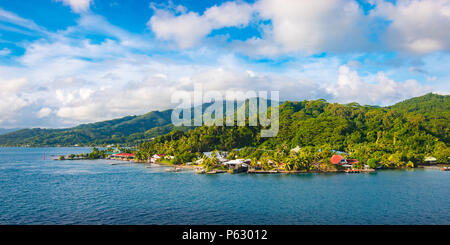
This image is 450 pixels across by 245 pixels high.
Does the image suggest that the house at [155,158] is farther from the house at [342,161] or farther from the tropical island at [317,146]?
the house at [342,161]

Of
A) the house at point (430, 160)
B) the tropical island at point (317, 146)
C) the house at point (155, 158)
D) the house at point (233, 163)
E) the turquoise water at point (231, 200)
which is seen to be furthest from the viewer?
the house at point (155, 158)

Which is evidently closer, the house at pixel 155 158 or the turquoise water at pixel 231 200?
the turquoise water at pixel 231 200

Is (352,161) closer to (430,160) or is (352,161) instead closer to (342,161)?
(342,161)

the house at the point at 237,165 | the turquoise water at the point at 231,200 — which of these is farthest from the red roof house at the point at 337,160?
the house at the point at 237,165

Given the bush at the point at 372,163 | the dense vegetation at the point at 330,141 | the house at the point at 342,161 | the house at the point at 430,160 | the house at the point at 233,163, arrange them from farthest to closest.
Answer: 1. the house at the point at 430,160
2. the dense vegetation at the point at 330,141
3. the house at the point at 233,163
4. the bush at the point at 372,163
5. the house at the point at 342,161

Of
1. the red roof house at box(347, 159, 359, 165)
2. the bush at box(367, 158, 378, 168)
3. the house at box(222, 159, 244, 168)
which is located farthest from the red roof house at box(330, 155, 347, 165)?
the house at box(222, 159, 244, 168)

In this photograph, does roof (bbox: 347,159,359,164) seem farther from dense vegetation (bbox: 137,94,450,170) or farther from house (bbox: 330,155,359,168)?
dense vegetation (bbox: 137,94,450,170)

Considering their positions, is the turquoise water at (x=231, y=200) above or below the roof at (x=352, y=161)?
below

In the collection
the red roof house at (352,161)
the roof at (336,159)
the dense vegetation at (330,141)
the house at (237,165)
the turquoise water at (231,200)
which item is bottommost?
the turquoise water at (231,200)
